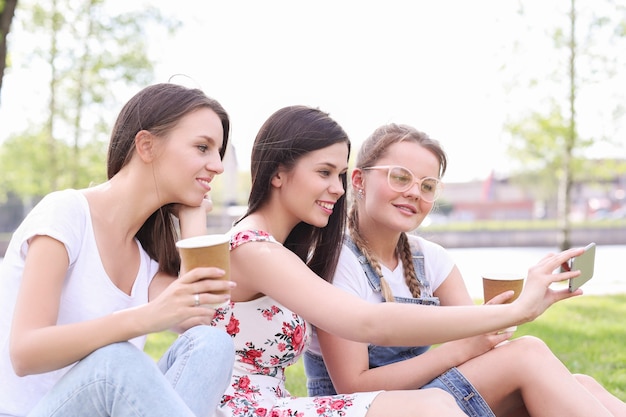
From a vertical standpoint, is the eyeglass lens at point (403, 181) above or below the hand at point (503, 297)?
above

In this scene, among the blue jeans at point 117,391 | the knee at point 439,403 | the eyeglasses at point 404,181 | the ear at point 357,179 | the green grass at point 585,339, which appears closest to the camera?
the blue jeans at point 117,391

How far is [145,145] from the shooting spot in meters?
2.40

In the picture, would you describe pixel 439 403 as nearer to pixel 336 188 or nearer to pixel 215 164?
pixel 336 188

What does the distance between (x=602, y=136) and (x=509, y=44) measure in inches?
115

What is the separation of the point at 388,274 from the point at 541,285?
33.8 inches

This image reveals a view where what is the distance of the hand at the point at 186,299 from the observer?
191cm

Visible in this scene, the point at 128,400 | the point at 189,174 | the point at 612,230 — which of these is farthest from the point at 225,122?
the point at 612,230

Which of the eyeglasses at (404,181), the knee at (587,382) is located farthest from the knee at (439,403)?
the eyeglasses at (404,181)

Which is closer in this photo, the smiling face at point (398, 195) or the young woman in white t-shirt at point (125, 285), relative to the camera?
the young woman in white t-shirt at point (125, 285)

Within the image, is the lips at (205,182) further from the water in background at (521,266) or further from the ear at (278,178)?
the water in background at (521,266)

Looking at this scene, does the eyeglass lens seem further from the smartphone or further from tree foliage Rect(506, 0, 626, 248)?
tree foliage Rect(506, 0, 626, 248)

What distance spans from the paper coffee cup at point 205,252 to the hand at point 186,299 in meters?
0.03

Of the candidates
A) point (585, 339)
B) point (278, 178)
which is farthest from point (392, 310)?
point (585, 339)

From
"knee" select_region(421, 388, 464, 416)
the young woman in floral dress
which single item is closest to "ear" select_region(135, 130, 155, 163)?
the young woman in floral dress
